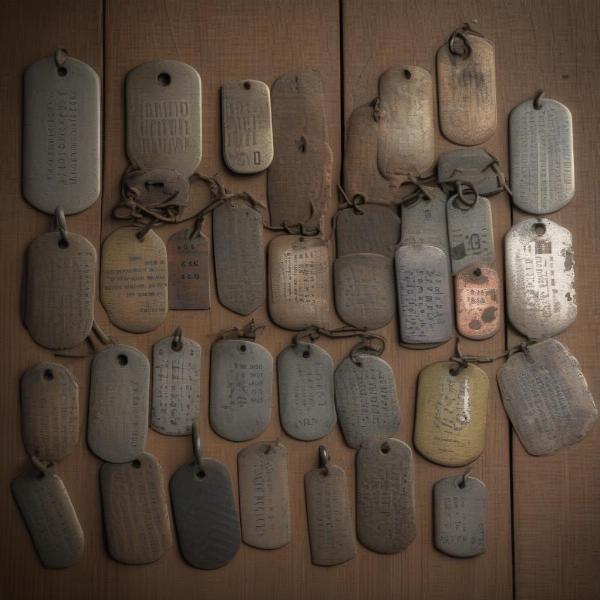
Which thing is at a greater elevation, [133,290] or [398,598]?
[133,290]

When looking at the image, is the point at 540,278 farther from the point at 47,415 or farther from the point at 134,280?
the point at 47,415

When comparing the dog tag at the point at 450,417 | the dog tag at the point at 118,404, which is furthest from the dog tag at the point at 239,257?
the dog tag at the point at 450,417

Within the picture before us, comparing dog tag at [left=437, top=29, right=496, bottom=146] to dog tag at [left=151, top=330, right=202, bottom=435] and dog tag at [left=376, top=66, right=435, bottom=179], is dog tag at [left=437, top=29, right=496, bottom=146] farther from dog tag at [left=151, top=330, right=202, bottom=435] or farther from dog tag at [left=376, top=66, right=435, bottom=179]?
dog tag at [left=151, top=330, right=202, bottom=435]

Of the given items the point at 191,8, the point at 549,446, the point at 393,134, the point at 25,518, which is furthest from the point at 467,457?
the point at 191,8

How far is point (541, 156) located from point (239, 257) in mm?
404

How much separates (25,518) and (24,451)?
78mm

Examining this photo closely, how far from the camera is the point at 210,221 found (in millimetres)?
966

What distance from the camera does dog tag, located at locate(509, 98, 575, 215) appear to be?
38.8 inches

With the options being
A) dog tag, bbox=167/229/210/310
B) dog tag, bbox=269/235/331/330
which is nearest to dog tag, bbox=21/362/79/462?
dog tag, bbox=167/229/210/310

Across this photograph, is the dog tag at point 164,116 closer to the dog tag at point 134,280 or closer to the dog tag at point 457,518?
the dog tag at point 134,280

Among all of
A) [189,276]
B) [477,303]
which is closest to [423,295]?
[477,303]

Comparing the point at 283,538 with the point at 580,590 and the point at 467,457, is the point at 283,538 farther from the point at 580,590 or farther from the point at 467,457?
the point at 580,590

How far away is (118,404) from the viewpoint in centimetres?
93

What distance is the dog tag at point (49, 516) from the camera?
0.92m
